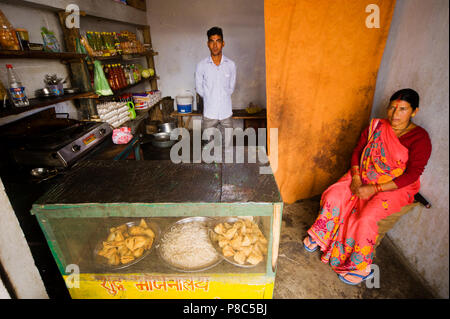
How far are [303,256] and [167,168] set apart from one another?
1786 millimetres

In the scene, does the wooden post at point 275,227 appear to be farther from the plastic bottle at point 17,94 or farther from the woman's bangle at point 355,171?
the plastic bottle at point 17,94

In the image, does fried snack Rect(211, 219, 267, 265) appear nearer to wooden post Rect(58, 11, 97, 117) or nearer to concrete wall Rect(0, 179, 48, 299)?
concrete wall Rect(0, 179, 48, 299)

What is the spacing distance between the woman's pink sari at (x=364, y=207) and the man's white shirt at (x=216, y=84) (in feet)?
7.17

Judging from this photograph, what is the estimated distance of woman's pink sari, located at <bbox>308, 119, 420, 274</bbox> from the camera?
2.00 m

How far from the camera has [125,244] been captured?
1.66 meters

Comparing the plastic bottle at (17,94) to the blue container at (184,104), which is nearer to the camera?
the plastic bottle at (17,94)

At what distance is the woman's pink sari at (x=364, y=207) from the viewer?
2000mm

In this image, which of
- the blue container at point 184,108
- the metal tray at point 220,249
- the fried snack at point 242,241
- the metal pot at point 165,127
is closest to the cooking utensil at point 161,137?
the metal pot at point 165,127

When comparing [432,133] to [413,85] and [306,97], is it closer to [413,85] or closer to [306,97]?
[413,85]

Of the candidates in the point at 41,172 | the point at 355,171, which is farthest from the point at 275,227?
the point at 41,172

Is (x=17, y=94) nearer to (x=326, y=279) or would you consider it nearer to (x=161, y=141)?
(x=161, y=141)

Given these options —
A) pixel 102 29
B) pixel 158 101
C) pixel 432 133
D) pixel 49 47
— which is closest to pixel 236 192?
pixel 432 133

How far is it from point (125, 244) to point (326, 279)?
1.84m

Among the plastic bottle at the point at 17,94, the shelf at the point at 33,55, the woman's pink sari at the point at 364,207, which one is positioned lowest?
the woman's pink sari at the point at 364,207
